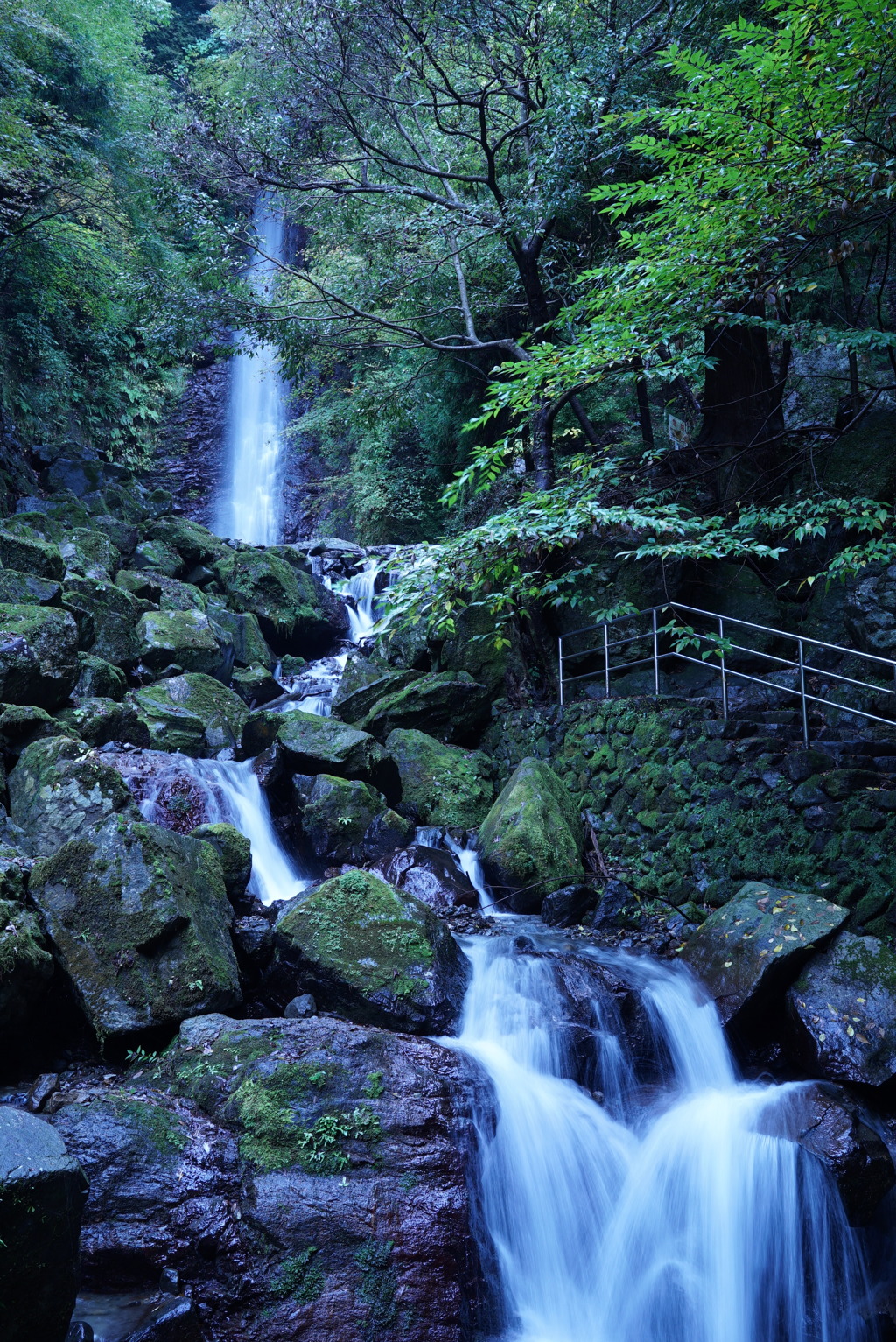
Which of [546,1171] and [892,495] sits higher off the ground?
[892,495]

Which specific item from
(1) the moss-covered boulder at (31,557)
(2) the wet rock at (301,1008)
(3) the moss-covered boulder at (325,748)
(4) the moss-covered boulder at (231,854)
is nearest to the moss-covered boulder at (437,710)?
(3) the moss-covered boulder at (325,748)

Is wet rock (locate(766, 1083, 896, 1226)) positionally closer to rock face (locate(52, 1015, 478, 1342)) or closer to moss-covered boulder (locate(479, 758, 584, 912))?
rock face (locate(52, 1015, 478, 1342))

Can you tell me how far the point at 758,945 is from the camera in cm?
574

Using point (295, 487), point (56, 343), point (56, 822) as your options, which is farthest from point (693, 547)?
point (295, 487)

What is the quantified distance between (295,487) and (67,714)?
17019 millimetres

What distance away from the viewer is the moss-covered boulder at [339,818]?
837cm

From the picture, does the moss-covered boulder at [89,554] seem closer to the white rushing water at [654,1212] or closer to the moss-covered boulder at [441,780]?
the moss-covered boulder at [441,780]

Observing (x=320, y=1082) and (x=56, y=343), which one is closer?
(x=320, y=1082)

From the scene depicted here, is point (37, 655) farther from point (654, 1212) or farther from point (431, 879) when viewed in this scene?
point (654, 1212)

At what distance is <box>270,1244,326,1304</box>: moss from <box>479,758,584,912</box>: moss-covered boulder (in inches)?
178

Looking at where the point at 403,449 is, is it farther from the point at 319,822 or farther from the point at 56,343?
the point at 319,822

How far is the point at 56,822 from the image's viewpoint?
230 inches

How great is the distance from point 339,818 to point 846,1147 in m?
5.30

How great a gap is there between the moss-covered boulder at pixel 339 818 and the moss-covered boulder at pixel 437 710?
211cm
